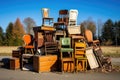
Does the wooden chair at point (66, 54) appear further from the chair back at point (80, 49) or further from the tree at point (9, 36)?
the tree at point (9, 36)

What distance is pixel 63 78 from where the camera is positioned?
10789 millimetres

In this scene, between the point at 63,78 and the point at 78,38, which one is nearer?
the point at 63,78

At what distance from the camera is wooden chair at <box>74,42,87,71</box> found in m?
12.9

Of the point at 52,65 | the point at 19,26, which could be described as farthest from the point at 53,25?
the point at 19,26

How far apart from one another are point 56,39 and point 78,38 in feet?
7.08

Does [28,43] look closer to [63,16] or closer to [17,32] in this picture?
[63,16]

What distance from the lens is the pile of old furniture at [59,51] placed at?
12953 mm

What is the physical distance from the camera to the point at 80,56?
13242 mm

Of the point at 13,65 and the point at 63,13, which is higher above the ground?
the point at 63,13

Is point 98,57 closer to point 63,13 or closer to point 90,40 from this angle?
point 90,40

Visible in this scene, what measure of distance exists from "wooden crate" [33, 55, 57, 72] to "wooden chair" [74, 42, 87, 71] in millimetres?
1295

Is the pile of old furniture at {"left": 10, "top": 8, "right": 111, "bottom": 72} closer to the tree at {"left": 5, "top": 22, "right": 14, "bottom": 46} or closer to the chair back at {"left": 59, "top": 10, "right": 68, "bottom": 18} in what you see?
the chair back at {"left": 59, "top": 10, "right": 68, "bottom": 18}

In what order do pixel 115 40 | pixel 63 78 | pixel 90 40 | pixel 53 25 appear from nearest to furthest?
pixel 63 78
pixel 90 40
pixel 53 25
pixel 115 40

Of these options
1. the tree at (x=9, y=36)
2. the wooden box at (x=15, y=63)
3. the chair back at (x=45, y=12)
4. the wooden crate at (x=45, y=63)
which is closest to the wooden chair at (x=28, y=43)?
the wooden box at (x=15, y=63)
